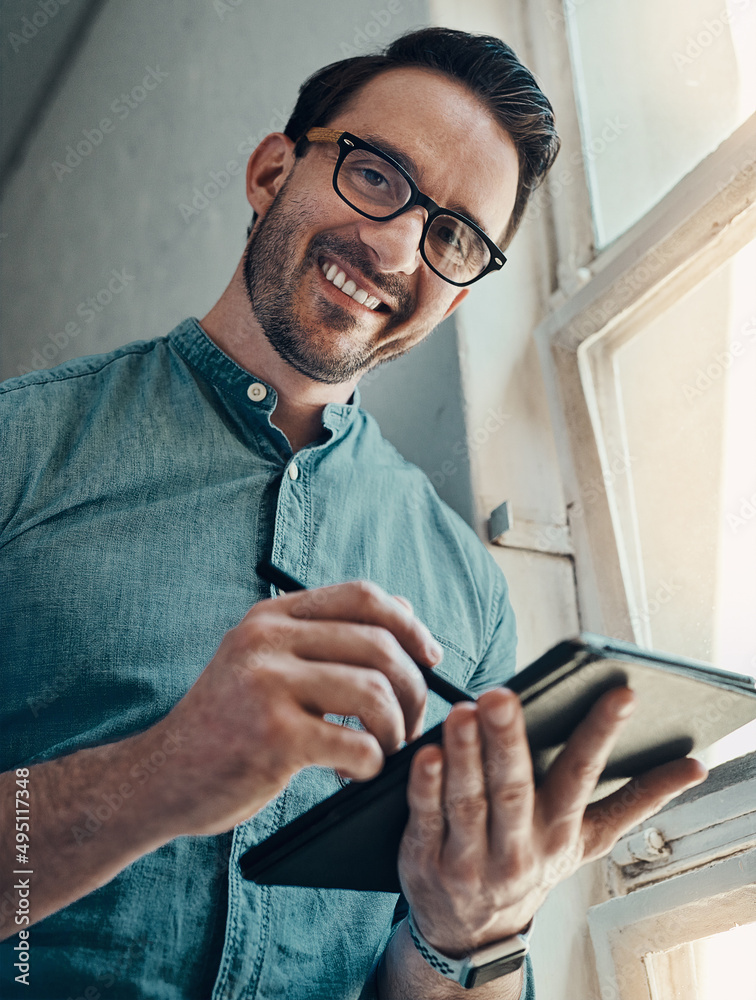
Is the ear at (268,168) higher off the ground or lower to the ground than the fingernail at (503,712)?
higher

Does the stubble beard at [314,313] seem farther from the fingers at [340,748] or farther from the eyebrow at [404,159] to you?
the fingers at [340,748]

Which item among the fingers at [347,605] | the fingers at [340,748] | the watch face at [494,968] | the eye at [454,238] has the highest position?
the eye at [454,238]

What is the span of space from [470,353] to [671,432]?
1.10 ft

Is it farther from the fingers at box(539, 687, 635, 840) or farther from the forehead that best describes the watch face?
the forehead

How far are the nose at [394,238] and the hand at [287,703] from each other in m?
0.63

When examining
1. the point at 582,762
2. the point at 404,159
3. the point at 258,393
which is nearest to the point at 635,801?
the point at 582,762

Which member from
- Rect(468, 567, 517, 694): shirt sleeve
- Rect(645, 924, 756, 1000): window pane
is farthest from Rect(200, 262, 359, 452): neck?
Rect(645, 924, 756, 1000): window pane

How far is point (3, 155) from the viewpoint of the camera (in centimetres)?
362

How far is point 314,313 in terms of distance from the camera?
3.55 ft

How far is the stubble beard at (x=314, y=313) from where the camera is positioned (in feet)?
3.56

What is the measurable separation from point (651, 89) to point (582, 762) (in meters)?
1.22

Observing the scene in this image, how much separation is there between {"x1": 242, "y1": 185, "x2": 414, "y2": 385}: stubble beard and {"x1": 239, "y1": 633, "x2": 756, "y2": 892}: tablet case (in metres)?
0.63

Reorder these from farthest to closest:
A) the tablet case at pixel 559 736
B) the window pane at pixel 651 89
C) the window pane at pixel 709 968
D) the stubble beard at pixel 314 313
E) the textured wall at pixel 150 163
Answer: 1. the textured wall at pixel 150 163
2. the window pane at pixel 651 89
3. the stubble beard at pixel 314 313
4. the window pane at pixel 709 968
5. the tablet case at pixel 559 736

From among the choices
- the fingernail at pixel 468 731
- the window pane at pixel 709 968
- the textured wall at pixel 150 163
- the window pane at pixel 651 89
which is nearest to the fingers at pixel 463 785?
the fingernail at pixel 468 731
